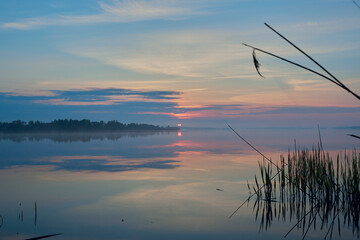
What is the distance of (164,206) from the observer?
10336 mm

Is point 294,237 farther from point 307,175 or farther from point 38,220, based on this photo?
point 38,220

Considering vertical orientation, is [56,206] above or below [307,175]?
below

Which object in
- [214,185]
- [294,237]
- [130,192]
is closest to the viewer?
[294,237]

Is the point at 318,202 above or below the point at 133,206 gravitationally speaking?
above

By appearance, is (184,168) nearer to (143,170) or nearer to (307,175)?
(143,170)

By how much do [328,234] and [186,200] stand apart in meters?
4.59

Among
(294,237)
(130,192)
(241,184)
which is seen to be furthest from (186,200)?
(294,237)

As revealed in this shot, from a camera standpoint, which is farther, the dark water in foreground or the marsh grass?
the marsh grass

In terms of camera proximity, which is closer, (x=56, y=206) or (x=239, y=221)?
(x=239, y=221)

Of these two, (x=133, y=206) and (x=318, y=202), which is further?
(x=133, y=206)

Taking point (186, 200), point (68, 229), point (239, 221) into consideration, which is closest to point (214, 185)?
point (186, 200)

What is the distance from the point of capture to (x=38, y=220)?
28.9 ft

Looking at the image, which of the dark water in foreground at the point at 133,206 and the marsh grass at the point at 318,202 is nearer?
the dark water in foreground at the point at 133,206

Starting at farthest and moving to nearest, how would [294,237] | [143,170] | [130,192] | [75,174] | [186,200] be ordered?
[143,170] < [75,174] < [130,192] < [186,200] < [294,237]
